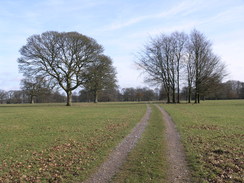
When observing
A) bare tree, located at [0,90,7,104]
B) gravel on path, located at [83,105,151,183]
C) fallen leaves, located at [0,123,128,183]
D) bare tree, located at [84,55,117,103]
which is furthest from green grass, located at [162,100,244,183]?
bare tree, located at [0,90,7,104]

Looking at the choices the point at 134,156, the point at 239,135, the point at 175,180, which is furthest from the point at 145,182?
the point at 239,135

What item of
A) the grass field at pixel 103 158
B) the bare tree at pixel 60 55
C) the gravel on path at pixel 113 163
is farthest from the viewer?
the bare tree at pixel 60 55

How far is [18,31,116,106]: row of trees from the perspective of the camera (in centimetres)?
4297

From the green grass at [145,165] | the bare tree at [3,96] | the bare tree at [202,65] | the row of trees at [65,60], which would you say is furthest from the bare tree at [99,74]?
the bare tree at [3,96]

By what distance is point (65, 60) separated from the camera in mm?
44656

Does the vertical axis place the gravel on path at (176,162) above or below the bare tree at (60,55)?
below

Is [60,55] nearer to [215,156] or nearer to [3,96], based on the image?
[215,156]

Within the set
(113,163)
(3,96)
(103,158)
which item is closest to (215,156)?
(113,163)

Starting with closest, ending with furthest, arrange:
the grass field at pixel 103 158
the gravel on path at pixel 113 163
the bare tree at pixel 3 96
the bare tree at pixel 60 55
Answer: the gravel on path at pixel 113 163, the grass field at pixel 103 158, the bare tree at pixel 60 55, the bare tree at pixel 3 96

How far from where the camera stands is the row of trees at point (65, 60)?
4297 centimetres

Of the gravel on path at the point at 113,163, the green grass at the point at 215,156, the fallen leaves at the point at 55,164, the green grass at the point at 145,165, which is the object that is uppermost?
the green grass at the point at 215,156

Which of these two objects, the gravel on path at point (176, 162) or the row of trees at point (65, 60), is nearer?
the gravel on path at point (176, 162)

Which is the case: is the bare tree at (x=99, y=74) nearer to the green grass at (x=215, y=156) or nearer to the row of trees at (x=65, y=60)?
the row of trees at (x=65, y=60)

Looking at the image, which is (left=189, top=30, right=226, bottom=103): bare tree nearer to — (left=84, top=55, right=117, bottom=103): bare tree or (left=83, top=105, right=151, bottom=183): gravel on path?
(left=84, top=55, right=117, bottom=103): bare tree
